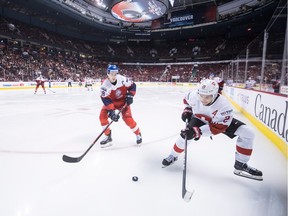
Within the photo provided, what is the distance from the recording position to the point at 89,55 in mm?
34031

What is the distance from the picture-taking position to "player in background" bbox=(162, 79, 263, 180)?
203 centimetres

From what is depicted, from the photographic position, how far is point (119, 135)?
380 cm

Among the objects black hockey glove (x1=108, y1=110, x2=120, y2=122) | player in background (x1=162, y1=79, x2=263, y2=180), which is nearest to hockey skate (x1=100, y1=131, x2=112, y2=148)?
black hockey glove (x1=108, y1=110, x2=120, y2=122)

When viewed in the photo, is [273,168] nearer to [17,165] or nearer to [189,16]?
[17,165]

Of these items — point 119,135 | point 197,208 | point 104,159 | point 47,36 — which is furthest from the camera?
point 47,36

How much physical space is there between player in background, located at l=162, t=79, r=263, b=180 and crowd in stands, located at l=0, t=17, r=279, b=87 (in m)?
16.7

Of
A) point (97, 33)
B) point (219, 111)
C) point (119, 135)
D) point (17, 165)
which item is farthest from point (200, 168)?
point (97, 33)

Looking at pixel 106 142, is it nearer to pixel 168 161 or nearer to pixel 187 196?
pixel 168 161

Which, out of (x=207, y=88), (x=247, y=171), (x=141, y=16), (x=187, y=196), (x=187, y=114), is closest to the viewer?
(x=187, y=196)

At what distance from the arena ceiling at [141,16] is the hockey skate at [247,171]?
551 inches

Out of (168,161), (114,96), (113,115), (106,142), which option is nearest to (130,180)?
(168,161)

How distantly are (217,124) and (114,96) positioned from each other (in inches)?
68.4

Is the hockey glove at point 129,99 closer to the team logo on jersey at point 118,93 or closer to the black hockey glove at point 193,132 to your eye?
the team logo on jersey at point 118,93

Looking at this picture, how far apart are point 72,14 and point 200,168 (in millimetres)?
27431
